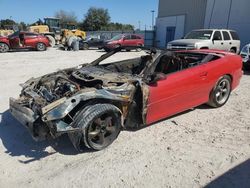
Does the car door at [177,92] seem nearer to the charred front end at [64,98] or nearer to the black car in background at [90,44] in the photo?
the charred front end at [64,98]

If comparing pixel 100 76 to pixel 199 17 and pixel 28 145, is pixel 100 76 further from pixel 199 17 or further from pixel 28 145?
pixel 199 17

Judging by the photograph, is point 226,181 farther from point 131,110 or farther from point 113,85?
point 113,85

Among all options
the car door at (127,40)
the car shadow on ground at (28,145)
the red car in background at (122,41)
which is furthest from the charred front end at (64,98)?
the car door at (127,40)

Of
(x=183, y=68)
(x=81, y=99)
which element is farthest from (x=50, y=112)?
(x=183, y=68)

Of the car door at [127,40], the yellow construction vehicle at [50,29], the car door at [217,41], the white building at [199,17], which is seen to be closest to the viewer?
the car door at [217,41]

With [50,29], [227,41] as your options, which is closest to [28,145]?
[227,41]

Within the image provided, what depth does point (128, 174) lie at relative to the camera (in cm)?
338

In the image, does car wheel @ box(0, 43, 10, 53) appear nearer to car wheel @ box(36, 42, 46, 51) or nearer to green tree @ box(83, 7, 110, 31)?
car wheel @ box(36, 42, 46, 51)

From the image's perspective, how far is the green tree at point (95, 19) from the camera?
217 feet

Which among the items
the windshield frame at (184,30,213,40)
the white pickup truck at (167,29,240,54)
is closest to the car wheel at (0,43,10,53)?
the white pickup truck at (167,29,240,54)

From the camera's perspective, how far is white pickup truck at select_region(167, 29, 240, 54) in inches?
510

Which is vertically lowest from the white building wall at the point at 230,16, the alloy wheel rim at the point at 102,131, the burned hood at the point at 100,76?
the alloy wheel rim at the point at 102,131

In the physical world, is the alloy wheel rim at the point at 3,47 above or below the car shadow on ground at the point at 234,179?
below

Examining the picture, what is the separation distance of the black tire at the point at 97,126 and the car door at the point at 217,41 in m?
10.6
